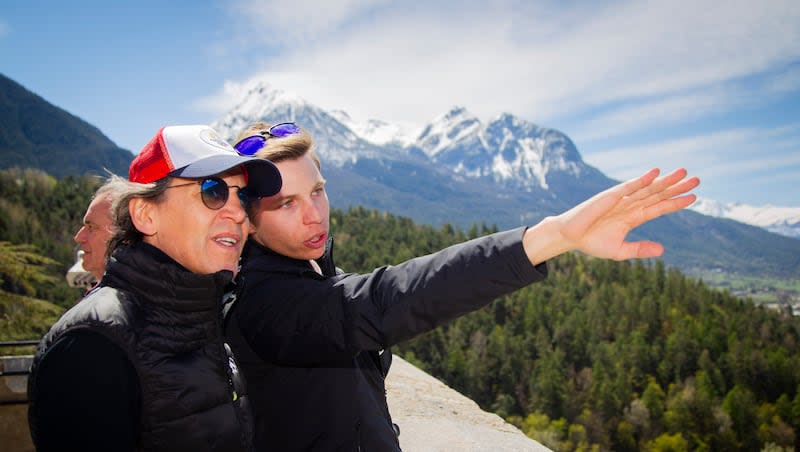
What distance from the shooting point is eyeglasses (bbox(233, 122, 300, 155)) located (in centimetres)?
232

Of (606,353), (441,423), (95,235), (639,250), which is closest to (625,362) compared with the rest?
(606,353)

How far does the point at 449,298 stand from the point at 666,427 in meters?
75.6

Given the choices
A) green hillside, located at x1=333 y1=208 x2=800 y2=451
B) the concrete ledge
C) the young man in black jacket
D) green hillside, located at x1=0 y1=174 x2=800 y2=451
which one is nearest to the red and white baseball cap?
the young man in black jacket

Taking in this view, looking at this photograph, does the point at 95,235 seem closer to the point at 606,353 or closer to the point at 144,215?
the point at 144,215

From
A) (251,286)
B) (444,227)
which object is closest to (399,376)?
(251,286)

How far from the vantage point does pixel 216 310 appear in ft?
6.36

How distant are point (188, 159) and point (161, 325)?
596 millimetres

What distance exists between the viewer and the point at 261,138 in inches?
92.8

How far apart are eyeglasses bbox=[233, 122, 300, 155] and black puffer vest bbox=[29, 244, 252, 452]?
2.14 feet

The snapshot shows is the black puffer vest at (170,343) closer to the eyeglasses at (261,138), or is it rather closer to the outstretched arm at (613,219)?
the eyeglasses at (261,138)

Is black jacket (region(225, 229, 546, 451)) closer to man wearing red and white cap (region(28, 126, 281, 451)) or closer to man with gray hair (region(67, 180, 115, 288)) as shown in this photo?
man wearing red and white cap (region(28, 126, 281, 451))

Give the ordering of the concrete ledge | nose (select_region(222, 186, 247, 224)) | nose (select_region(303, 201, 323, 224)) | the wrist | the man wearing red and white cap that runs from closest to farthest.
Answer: the man wearing red and white cap
the wrist
nose (select_region(222, 186, 247, 224))
nose (select_region(303, 201, 323, 224))
the concrete ledge

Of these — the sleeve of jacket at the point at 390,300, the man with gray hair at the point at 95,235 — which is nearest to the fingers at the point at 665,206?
the sleeve of jacket at the point at 390,300

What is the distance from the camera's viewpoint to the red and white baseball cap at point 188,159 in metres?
1.90
